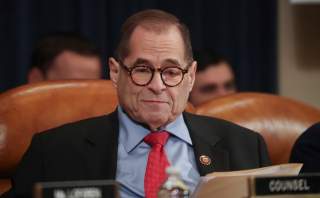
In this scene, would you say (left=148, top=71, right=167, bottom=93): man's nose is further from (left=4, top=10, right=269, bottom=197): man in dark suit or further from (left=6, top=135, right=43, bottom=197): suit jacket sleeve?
(left=6, top=135, right=43, bottom=197): suit jacket sleeve

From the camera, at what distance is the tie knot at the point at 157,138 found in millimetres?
2072

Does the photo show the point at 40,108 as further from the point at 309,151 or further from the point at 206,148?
the point at 309,151

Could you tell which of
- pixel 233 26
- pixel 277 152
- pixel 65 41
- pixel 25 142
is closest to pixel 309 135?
pixel 277 152

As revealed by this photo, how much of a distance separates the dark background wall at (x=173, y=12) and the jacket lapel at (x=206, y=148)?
1720mm

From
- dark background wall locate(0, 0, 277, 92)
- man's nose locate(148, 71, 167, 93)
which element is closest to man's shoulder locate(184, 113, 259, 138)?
man's nose locate(148, 71, 167, 93)

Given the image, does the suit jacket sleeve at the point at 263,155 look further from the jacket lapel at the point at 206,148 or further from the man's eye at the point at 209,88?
the man's eye at the point at 209,88

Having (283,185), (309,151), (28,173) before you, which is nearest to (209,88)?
(309,151)

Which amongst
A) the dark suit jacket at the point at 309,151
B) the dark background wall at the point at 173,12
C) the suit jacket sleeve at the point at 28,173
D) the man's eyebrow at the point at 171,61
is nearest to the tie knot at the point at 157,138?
the man's eyebrow at the point at 171,61

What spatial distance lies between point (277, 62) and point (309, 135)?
2035 millimetres

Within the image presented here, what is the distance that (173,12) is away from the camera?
13.3 feet

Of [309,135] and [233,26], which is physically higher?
[233,26]

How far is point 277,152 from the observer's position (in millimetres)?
2602

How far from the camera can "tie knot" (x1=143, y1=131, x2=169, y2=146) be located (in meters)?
2.07

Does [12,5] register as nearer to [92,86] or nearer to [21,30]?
[21,30]
